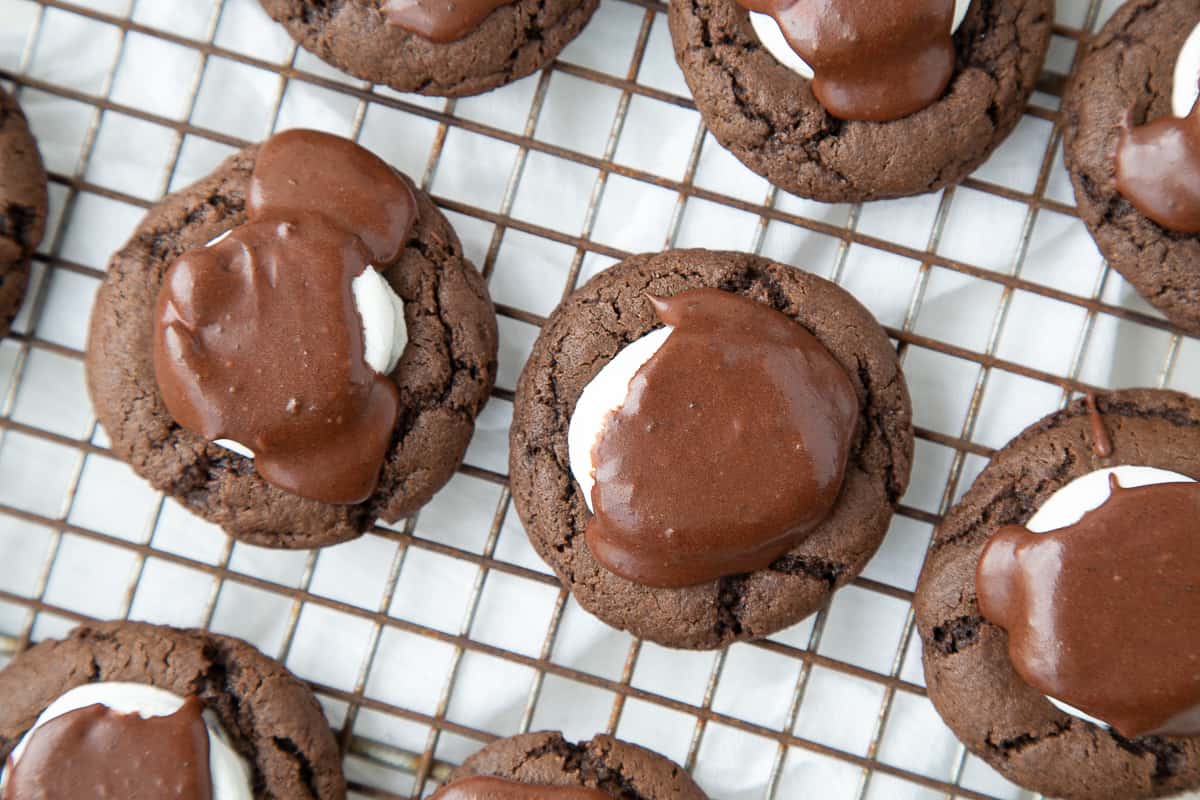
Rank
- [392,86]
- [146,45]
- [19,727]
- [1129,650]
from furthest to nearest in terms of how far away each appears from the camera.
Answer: [146,45] → [392,86] → [19,727] → [1129,650]

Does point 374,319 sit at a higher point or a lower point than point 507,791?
higher

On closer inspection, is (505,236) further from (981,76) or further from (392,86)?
(981,76)

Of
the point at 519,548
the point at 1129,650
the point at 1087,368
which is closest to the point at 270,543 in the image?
the point at 519,548

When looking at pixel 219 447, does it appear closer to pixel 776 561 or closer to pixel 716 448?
pixel 716 448

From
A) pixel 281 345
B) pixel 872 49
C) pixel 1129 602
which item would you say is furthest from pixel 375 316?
pixel 1129 602

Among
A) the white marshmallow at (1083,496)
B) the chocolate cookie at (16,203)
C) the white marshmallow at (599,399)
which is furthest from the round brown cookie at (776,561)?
the chocolate cookie at (16,203)
